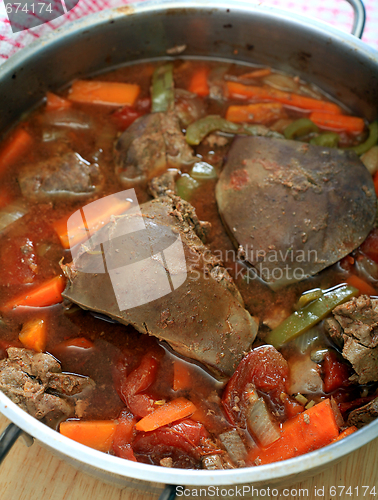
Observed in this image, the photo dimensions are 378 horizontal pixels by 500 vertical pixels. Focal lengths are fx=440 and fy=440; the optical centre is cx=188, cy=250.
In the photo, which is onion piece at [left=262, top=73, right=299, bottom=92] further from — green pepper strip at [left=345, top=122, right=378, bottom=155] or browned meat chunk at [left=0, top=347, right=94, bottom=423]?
browned meat chunk at [left=0, top=347, right=94, bottom=423]

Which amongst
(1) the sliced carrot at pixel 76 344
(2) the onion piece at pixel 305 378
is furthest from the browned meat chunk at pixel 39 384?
(2) the onion piece at pixel 305 378

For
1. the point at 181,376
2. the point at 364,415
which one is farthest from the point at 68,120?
the point at 364,415

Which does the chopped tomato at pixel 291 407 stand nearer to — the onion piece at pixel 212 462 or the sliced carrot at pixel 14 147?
the onion piece at pixel 212 462

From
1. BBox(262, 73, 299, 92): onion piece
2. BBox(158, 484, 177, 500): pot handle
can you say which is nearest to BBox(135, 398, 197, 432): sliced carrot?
BBox(158, 484, 177, 500): pot handle

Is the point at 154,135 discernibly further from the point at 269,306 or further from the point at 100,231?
the point at 269,306

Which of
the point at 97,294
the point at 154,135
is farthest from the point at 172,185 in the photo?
the point at 97,294

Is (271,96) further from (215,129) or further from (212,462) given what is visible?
(212,462)

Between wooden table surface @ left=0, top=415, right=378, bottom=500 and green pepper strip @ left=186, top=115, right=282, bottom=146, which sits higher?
green pepper strip @ left=186, top=115, right=282, bottom=146
